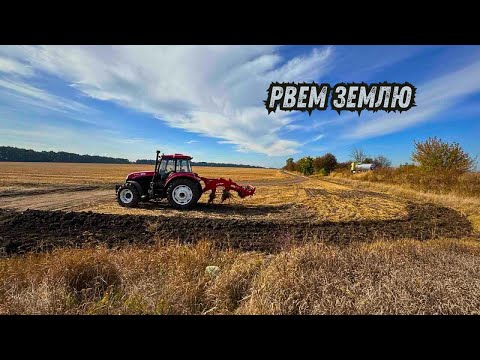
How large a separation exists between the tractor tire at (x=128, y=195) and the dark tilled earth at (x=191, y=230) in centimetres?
172

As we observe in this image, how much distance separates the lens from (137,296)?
306cm

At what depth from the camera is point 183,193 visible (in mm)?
10625

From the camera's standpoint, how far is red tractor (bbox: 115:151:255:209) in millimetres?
10477

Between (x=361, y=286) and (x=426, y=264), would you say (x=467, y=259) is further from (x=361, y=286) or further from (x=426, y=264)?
(x=361, y=286)

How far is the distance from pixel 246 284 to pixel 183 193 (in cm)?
748

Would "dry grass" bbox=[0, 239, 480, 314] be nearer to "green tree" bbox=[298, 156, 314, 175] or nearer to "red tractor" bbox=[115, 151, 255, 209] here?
"red tractor" bbox=[115, 151, 255, 209]

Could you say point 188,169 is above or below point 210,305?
above

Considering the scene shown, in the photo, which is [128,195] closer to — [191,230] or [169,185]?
[169,185]

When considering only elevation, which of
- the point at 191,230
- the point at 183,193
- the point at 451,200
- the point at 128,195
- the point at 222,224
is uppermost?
the point at 451,200

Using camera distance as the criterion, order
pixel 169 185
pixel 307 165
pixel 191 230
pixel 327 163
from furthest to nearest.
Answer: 1. pixel 307 165
2. pixel 327 163
3. pixel 169 185
4. pixel 191 230

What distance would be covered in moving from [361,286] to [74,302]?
3238mm

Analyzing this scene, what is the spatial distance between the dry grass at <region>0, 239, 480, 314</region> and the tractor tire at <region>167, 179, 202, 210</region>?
614cm

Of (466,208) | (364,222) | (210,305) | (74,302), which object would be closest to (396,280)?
(210,305)

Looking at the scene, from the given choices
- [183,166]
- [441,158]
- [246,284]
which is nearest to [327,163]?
[441,158]
